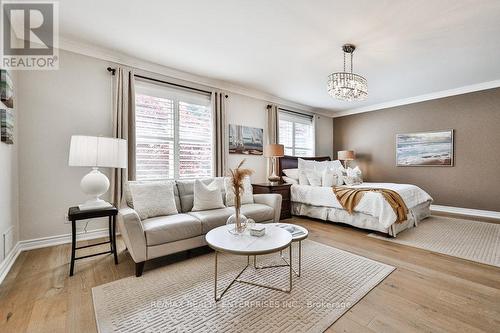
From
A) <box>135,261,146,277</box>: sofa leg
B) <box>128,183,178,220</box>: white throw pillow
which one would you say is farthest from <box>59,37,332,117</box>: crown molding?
<box>135,261,146,277</box>: sofa leg

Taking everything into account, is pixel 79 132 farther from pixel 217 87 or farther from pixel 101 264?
pixel 217 87

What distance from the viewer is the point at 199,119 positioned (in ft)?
13.5

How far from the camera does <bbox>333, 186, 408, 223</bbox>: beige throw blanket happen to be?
3.23m

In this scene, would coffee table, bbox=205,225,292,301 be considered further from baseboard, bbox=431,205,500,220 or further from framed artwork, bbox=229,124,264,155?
baseboard, bbox=431,205,500,220

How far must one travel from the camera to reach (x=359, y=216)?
355 cm

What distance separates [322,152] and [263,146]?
93.4 inches

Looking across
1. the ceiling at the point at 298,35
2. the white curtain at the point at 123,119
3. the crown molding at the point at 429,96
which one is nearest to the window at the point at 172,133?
the white curtain at the point at 123,119

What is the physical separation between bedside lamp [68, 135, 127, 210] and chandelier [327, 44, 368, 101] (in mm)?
2688

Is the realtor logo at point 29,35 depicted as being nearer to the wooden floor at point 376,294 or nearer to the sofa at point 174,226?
the sofa at point 174,226

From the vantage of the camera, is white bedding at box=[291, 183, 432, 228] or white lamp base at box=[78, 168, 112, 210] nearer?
white lamp base at box=[78, 168, 112, 210]

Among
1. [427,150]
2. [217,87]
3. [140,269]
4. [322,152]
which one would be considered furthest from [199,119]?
[427,150]

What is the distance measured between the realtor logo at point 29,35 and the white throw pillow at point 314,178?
13.8ft

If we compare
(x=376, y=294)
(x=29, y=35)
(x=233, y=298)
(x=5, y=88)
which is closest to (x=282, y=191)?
(x=376, y=294)

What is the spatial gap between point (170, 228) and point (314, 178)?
9.67 feet
